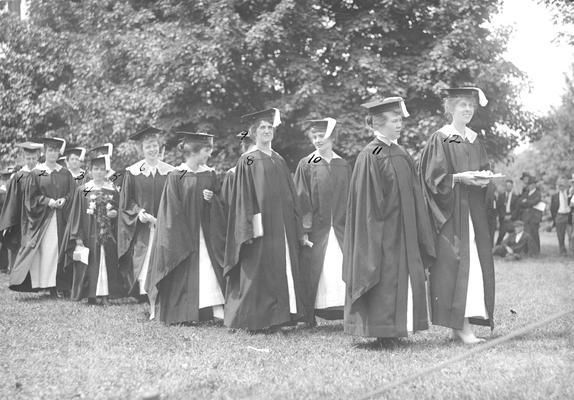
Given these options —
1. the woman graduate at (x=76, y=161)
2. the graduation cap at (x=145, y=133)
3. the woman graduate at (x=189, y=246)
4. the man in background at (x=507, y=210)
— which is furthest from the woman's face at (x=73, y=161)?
the man in background at (x=507, y=210)

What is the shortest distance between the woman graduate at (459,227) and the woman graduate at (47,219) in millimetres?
6740

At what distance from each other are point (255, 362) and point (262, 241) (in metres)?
2.11

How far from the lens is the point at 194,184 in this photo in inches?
363

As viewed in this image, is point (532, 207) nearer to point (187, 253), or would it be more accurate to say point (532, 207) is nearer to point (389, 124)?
point (187, 253)

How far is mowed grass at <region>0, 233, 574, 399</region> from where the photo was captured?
5.33m

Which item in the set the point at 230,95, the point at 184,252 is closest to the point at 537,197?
the point at 230,95

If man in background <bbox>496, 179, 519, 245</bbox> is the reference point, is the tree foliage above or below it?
above

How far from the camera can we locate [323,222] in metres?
8.98

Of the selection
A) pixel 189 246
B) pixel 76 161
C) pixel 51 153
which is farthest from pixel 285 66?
pixel 189 246

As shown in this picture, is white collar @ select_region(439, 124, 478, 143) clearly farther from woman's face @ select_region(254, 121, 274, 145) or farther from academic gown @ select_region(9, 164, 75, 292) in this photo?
academic gown @ select_region(9, 164, 75, 292)

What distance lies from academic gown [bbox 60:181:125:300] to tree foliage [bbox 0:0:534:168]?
6593mm

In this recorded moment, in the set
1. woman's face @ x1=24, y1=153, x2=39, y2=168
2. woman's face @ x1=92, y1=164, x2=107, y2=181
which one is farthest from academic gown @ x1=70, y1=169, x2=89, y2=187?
woman's face @ x1=92, y1=164, x2=107, y2=181

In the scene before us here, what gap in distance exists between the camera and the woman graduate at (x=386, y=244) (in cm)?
686

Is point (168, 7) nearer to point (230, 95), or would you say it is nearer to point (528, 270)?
point (230, 95)
